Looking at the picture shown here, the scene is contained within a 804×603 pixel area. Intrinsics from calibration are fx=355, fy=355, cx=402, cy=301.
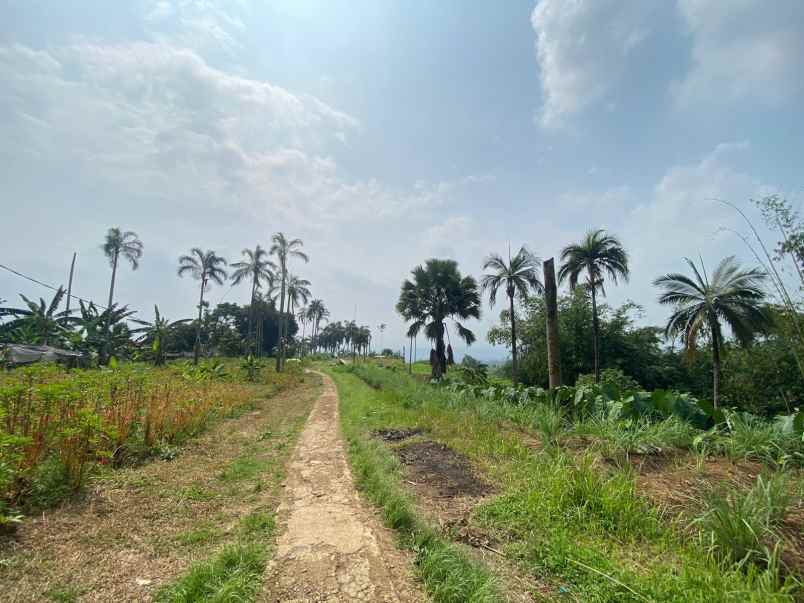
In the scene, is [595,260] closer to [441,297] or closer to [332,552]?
[441,297]

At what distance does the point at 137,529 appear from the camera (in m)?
3.54

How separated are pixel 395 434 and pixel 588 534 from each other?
178 inches

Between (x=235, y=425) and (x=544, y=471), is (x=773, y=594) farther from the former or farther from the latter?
(x=235, y=425)

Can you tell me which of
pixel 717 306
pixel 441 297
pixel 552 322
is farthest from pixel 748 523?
pixel 441 297

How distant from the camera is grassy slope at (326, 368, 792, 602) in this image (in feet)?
7.40

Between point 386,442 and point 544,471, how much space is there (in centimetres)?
322

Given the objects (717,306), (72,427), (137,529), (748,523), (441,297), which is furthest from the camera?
(441,297)

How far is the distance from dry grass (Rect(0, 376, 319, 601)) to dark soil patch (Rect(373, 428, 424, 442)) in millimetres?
1905

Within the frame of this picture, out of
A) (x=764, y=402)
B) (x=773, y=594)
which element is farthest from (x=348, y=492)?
(x=764, y=402)

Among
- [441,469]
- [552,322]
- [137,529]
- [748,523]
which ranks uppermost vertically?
[552,322]

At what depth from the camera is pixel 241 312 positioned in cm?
6231

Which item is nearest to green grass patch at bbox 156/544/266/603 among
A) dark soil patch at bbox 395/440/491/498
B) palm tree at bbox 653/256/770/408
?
dark soil patch at bbox 395/440/491/498

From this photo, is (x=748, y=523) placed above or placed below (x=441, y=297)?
below

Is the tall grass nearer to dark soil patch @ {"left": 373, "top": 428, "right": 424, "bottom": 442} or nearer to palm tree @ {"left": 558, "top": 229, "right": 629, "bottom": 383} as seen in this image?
dark soil patch @ {"left": 373, "top": 428, "right": 424, "bottom": 442}
